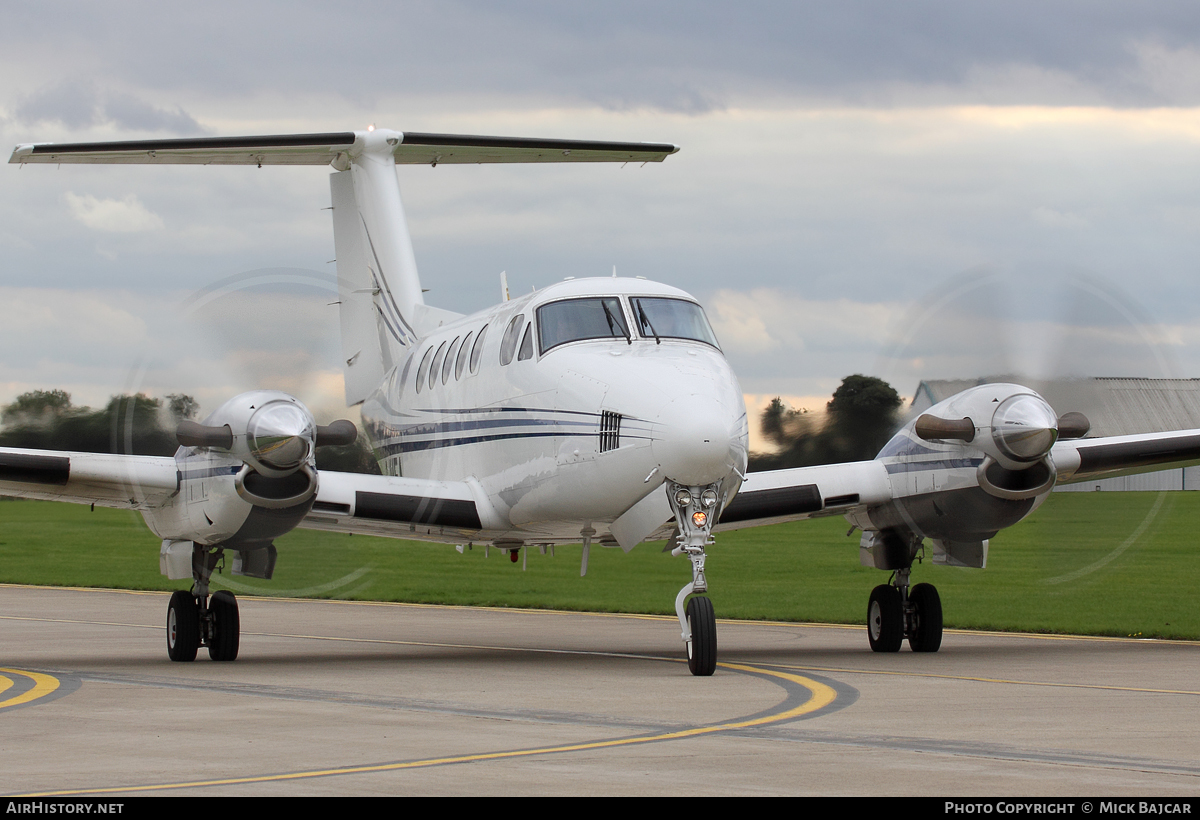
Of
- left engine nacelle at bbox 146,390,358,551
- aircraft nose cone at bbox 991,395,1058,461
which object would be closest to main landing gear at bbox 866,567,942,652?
aircraft nose cone at bbox 991,395,1058,461

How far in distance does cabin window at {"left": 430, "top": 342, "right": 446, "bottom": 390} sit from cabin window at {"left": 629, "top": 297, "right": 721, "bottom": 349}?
4.03 metres

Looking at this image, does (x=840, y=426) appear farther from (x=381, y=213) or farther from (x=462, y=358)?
(x=381, y=213)

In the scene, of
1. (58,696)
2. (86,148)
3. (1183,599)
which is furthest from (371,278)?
(1183,599)

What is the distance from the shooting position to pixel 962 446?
48.9 feet

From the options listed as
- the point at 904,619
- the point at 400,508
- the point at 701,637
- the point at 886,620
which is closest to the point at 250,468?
the point at 400,508

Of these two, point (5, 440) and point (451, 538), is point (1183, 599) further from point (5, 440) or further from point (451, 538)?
point (5, 440)

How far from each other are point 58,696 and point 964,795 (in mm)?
7783

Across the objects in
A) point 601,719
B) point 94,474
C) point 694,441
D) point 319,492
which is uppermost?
point 694,441

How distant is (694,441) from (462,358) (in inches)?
193

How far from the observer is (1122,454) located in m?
15.5

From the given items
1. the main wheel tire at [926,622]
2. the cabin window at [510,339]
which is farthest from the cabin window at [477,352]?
the main wheel tire at [926,622]

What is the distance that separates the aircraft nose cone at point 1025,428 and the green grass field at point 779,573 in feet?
4.59

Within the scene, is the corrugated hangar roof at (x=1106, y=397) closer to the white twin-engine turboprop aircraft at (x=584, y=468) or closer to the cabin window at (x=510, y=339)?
the white twin-engine turboprop aircraft at (x=584, y=468)

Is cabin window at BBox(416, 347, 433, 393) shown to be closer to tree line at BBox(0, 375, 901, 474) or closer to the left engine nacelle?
tree line at BBox(0, 375, 901, 474)
